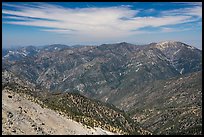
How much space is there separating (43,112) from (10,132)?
35.7 m

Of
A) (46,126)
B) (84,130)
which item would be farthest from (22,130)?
(84,130)

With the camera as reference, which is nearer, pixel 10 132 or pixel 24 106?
A: pixel 10 132

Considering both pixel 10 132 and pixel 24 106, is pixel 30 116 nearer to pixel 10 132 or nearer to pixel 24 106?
pixel 24 106

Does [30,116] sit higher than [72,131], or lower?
→ higher

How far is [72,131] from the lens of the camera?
87.5 meters

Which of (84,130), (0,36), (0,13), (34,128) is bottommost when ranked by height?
(84,130)

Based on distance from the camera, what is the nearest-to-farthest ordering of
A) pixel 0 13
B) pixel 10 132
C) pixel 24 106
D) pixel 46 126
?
pixel 0 13 < pixel 10 132 < pixel 46 126 < pixel 24 106

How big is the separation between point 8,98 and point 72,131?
19.5 m

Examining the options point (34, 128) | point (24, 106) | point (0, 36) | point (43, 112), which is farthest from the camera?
point (43, 112)

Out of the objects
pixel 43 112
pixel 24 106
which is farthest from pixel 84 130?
pixel 24 106

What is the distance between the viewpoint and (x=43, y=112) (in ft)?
301

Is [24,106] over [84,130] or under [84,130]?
over

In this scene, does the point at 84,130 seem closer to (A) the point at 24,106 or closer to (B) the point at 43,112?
(B) the point at 43,112

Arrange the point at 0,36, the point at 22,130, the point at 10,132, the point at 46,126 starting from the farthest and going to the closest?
1. the point at 46,126
2. the point at 22,130
3. the point at 10,132
4. the point at 0,36
